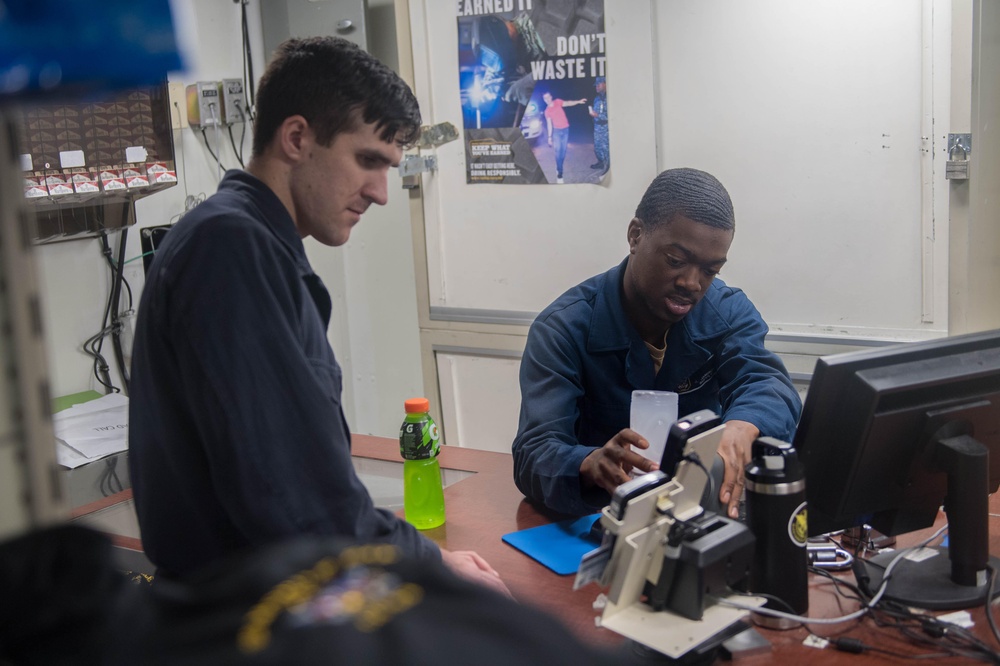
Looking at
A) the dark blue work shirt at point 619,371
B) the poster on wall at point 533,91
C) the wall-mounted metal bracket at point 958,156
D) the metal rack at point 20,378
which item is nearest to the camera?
the metal rack at point 20,378

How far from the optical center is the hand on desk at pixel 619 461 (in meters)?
1.50

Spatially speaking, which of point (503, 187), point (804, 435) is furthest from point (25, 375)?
point (503, 187)

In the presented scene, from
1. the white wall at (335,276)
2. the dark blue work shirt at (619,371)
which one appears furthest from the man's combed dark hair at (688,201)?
the white wall at (335,276)

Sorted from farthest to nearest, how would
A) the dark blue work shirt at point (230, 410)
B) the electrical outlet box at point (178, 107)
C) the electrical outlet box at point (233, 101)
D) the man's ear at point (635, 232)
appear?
the electrical outlet box at point (233, 101), the electrical outlet box at point (178, 107), the man's ear at point (635, 232), the dark blue work shirt at point (230, 410)

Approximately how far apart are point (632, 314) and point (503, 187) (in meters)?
1.20

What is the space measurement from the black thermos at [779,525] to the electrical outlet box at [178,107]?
255cm

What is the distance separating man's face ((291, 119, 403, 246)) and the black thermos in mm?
695

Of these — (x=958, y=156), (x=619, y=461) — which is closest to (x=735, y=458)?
(x=619, y=461)

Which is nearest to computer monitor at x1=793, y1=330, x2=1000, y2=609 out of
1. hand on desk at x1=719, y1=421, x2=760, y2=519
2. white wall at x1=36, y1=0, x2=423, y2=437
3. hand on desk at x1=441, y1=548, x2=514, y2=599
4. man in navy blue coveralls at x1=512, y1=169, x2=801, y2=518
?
hand on desk at x1=719, y1=421, x2=760, y2=519

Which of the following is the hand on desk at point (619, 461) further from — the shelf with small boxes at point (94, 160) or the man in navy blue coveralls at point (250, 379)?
the shelf with small boxes at point (94, 160)

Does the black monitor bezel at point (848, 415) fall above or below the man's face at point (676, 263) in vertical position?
below

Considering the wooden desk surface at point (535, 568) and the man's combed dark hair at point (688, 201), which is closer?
the wooden desk surface at point (535, 568)

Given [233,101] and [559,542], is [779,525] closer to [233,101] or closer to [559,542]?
[559,542]

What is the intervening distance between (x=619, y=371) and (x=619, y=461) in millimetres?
415
